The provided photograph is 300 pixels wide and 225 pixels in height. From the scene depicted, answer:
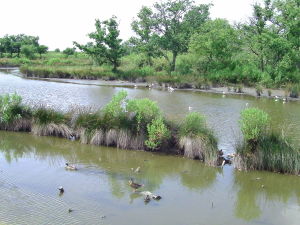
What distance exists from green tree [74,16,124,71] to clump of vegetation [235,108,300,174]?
38.2 metres

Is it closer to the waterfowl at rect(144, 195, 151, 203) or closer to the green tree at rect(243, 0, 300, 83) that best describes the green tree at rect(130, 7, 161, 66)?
the green tree at rect(243, 0, 300, 83)

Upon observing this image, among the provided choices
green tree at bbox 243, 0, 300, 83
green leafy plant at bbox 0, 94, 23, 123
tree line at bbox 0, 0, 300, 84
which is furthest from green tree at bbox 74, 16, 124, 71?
green leafy plant at bbox 0, 94, 23, 123

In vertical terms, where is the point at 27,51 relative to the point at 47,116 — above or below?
above

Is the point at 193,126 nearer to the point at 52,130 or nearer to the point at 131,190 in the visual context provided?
the point at 131,190

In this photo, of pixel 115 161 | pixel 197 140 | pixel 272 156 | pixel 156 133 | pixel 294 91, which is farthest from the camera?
pixel 294 91

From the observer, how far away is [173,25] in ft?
172

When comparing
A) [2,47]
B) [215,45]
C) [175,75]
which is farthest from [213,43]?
[2,47]

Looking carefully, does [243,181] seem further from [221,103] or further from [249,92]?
[249,92]

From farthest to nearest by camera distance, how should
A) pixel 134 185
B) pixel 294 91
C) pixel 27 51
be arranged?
pixel 27 51 → pixel 294 91 → pixel 134 185

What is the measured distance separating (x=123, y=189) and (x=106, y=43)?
40755mm

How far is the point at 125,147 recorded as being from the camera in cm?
1588

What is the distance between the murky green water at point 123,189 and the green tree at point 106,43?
33979mm

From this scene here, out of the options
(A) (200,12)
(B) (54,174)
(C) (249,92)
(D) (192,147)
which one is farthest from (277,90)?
(B) (54,174)

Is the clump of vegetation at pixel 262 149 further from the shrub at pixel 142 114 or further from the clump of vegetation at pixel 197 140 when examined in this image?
the shrub at pixel 142 114
